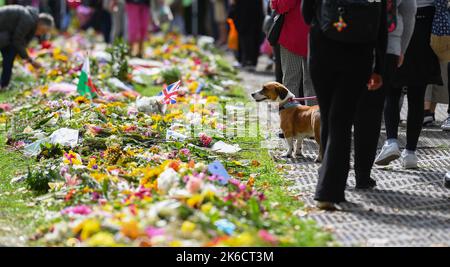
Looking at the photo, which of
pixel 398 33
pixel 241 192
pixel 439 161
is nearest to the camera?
pixel 241 192

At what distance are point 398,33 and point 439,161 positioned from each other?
1.85 metres

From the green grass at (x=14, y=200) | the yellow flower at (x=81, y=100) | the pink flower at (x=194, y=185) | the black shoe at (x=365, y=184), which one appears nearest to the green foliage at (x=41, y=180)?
the green grass at (x=14, y=200)

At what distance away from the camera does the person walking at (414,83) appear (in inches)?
315

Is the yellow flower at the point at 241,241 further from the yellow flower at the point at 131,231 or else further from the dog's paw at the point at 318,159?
the dog's paw at the point at 318,159

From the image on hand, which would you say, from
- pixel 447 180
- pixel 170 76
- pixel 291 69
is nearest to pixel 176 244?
pixel 447 180

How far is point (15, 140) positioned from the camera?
9.38 meters

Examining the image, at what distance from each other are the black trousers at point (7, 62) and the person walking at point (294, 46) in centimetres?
547

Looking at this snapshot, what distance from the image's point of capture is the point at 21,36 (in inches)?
510

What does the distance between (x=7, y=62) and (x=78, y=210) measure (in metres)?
7.73

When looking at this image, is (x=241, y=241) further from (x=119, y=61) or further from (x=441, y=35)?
(x=119, y=61)

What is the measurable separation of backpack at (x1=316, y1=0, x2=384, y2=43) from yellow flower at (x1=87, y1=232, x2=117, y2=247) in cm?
211

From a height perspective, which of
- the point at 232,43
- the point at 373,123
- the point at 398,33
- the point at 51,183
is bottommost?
the point at 232,43

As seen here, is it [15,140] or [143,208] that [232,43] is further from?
[143,208]
